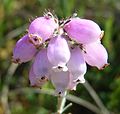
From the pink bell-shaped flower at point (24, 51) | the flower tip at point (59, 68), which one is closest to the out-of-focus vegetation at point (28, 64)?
the pink bell-shaped flower at point (24, 51)

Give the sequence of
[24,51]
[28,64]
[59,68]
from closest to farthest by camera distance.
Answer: [59,68] → [24,51] → [28,64]

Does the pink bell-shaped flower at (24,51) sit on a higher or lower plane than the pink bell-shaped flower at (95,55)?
higher

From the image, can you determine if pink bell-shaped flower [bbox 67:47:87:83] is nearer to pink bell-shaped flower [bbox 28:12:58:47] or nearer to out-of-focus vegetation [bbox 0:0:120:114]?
pink bell-shaped flower [bbox 28:12:58:47]

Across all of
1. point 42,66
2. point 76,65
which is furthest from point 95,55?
point 42,66

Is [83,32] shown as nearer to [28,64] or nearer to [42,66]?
[42,66]

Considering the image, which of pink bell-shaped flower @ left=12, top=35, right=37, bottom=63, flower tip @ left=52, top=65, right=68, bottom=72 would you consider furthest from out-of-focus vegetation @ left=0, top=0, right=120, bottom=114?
flower tip @ left=52, top=65, right=68, bottom=72

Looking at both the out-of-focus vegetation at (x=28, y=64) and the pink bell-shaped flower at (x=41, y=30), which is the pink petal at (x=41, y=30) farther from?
the out-of-focus vegetation at (x=28, y=64)

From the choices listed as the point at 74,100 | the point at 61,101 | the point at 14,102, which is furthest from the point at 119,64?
the point at 61,101
